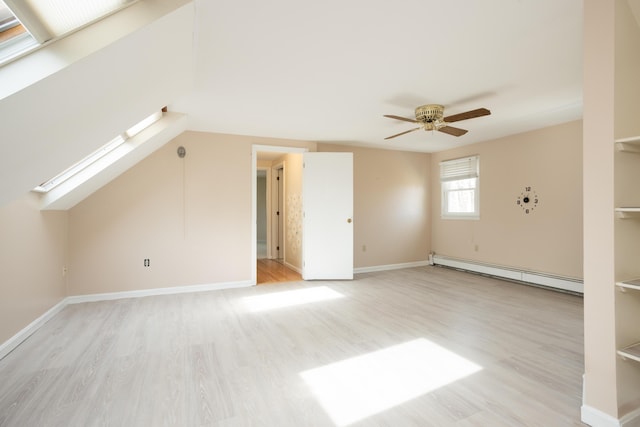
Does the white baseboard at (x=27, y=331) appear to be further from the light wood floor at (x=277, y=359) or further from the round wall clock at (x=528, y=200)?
the round wall clock at (x=528, y=200)

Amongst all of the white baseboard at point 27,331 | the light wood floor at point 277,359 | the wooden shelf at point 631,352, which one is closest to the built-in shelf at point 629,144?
the wooden shelf at point 631,352

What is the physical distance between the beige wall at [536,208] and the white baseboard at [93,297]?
407 cm

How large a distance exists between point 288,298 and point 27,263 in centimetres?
265

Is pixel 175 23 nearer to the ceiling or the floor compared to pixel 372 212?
nearer to the ceiling

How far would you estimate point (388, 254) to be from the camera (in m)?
5.91

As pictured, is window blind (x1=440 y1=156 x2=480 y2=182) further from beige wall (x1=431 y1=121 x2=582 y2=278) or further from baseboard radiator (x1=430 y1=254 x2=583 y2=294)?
baseboard radiator (x1=430 y1=254 x2=583 y2=294)

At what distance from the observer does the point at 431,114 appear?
3.23m

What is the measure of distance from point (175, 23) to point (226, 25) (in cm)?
30

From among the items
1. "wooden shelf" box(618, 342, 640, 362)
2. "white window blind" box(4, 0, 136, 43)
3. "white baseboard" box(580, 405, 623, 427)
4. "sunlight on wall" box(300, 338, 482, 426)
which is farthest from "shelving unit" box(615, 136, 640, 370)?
"white window blind" box(4, 0, 136, 43)

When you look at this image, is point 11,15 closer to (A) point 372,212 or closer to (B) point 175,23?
(B) point 175,23

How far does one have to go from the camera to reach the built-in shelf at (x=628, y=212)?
1.46 meters

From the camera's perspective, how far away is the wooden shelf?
4.79ft

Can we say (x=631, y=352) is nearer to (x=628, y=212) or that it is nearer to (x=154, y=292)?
(x=628, y=212)

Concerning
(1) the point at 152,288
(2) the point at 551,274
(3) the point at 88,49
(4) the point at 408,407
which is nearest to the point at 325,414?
(4) the point at 408,407
